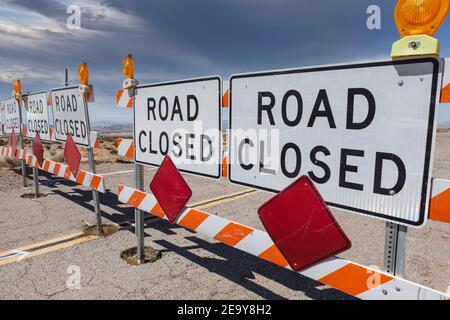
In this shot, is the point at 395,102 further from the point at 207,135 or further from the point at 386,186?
the point at 207,135

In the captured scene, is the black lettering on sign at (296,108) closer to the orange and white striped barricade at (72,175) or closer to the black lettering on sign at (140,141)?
the black lettering on sign at (140,141)

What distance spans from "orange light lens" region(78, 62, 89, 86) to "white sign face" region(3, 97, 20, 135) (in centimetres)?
421

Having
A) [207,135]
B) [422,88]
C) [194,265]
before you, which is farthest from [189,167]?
[422,88]

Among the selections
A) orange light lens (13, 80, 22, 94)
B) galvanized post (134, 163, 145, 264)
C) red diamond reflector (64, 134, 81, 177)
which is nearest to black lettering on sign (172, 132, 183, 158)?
galvanized post (134, 163, 145, 264)

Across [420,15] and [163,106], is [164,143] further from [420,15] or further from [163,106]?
[420,15]

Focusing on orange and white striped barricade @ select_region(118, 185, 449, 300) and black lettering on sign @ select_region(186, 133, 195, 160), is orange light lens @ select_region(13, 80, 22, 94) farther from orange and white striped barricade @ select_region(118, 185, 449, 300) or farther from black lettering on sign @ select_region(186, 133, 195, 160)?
orange and white striped barricade @ select_region(118, 185, 449, 300)

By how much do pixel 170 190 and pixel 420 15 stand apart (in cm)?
259

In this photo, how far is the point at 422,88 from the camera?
1699mm

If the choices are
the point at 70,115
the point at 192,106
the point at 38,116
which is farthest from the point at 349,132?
the point at 38,116

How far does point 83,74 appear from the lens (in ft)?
15.3

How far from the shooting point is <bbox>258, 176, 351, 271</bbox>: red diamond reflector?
2078mm

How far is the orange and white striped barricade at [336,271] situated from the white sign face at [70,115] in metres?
2.76
